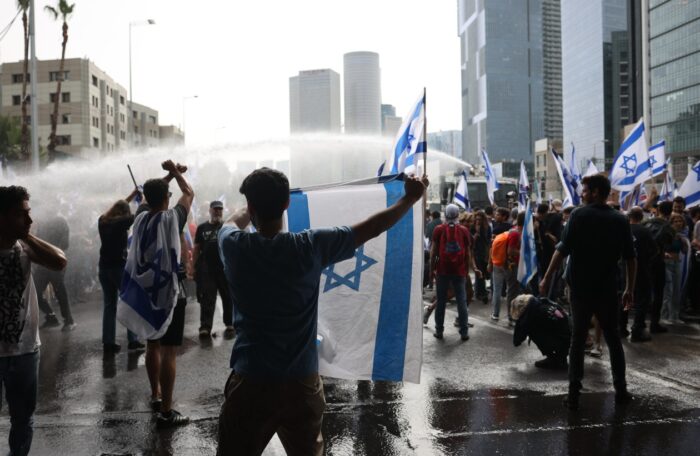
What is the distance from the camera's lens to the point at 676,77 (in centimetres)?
9094

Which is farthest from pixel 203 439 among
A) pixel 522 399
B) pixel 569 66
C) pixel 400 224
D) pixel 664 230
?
pixel 569 66

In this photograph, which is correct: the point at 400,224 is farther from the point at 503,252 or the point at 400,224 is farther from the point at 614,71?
the point at 614,71

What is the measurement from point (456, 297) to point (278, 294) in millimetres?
6239

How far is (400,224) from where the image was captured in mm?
4180

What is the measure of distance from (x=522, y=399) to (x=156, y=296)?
3.33 metres

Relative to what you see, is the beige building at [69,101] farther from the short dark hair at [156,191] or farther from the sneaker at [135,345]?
the short dark hair at [156,191]

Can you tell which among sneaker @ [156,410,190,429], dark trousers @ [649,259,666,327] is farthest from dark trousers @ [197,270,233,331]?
dark trousers @ [649,259,666,327]

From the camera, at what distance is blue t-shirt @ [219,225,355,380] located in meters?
2.67

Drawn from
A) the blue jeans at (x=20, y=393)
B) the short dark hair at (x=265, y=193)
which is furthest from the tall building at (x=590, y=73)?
the short dark hair at (x=265, y=193)

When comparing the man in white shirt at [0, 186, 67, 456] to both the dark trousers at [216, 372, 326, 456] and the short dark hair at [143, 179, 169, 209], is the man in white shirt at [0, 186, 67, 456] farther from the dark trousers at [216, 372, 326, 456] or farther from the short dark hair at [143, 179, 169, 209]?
the dark trousers at [216, 372, 326, 456]

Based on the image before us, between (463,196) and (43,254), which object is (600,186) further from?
(463,196)

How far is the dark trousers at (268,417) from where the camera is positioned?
266cm

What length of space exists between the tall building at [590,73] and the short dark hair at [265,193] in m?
130

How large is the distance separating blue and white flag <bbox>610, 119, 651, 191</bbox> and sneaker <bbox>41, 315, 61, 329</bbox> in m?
11.4
